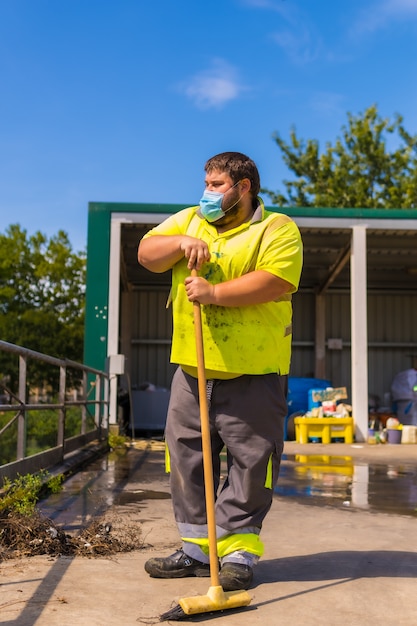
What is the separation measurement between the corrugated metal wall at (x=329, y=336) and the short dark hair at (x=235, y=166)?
15830 millimetres

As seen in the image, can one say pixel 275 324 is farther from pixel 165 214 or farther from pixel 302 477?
pixel 165 214

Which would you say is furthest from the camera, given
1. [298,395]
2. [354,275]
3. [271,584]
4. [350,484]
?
[298,395]

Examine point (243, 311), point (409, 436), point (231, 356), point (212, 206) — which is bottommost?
point (409, 436)

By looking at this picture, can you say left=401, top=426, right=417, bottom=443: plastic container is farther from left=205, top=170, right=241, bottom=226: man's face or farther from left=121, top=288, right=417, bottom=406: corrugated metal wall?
left=205, top=170, right=241, bottom=226: man's face

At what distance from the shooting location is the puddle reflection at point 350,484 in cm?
534

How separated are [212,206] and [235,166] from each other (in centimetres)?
19

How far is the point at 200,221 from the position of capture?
3166 millimetres

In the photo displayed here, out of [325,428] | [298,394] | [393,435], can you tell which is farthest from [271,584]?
[298,394]

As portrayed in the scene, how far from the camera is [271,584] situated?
293cm

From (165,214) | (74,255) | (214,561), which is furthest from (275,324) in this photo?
(74,255)

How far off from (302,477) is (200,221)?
4488 mm

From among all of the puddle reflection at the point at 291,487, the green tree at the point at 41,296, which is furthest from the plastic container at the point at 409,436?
the green tree at the point at 41,296

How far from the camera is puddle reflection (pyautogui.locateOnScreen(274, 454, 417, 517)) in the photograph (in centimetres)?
534

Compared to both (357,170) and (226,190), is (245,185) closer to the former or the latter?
(226,190)
